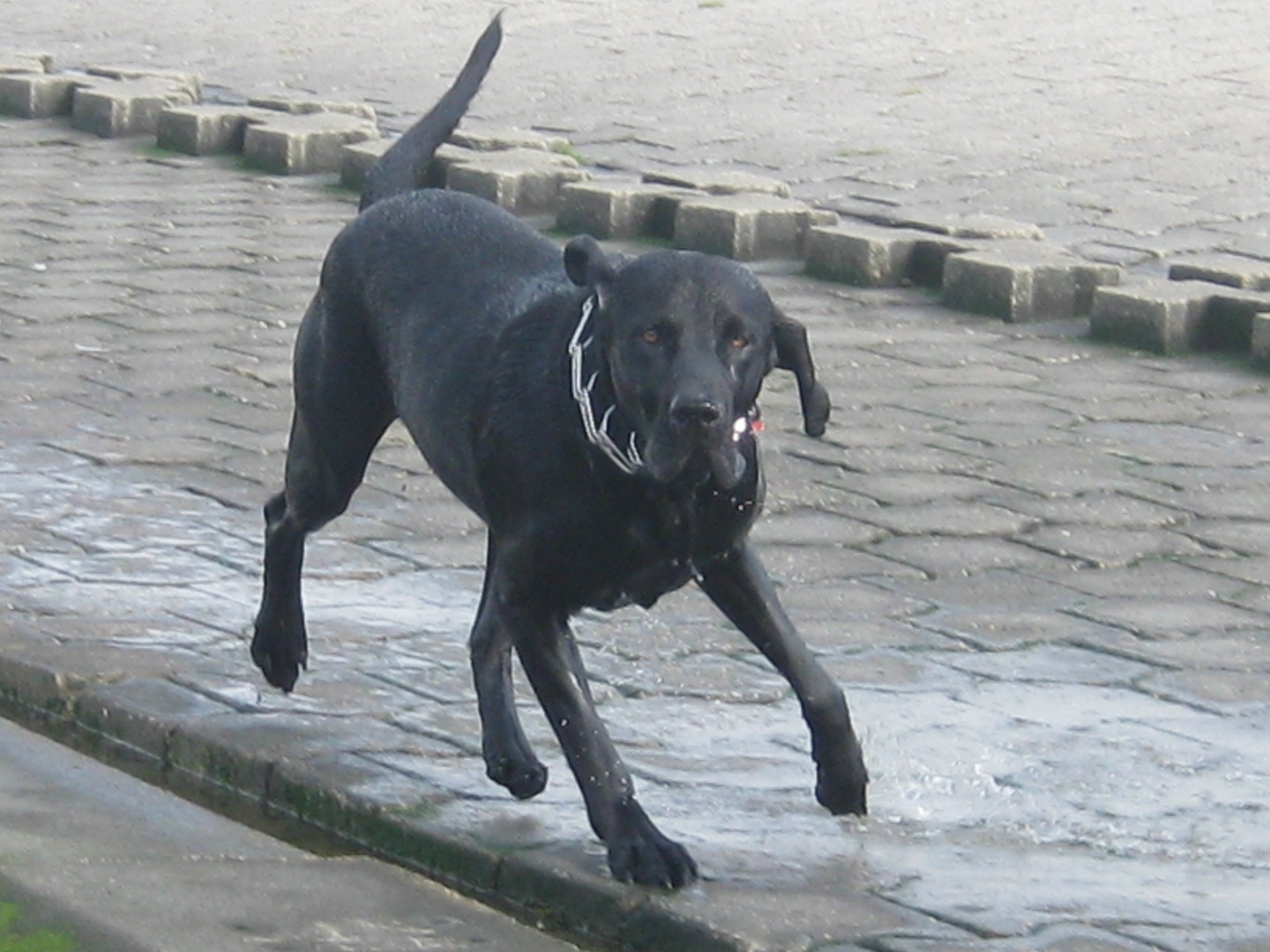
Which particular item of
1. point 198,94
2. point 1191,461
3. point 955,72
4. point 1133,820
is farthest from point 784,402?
point 955,72

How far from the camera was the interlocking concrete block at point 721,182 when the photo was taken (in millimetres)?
10297

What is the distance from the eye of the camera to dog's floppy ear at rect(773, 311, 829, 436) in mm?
3916

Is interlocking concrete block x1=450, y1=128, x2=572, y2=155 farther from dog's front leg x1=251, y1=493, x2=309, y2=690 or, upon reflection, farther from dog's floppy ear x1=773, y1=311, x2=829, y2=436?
dog's floppy ear x1=773, y1=311, x2=829, y2=436

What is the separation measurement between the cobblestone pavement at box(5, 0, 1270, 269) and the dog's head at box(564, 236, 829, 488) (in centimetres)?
580

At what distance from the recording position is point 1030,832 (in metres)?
4.22

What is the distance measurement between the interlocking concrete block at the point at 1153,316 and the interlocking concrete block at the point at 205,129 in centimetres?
477

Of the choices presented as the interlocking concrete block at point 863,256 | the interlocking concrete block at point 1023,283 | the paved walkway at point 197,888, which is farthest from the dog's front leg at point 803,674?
the interlocking concrete block at point 863,256

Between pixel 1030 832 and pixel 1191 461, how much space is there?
2.84 metres

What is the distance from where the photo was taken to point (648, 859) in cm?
387

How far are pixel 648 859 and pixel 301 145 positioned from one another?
25.9ft

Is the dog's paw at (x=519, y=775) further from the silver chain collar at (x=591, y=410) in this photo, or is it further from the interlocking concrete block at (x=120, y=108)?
the interlocking concrete block at (x=120, y=108)

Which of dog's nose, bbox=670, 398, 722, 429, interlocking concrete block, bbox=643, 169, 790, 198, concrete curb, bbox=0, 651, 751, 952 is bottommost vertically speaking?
concrete curb, bbox=0, 651, 751, 952

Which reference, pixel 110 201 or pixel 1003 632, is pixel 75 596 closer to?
pixel 1003 632

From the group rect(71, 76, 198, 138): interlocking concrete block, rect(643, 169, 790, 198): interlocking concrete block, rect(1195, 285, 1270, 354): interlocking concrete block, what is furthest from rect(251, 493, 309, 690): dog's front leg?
rect(71, 76, 198, 138): interlocking concrete block
